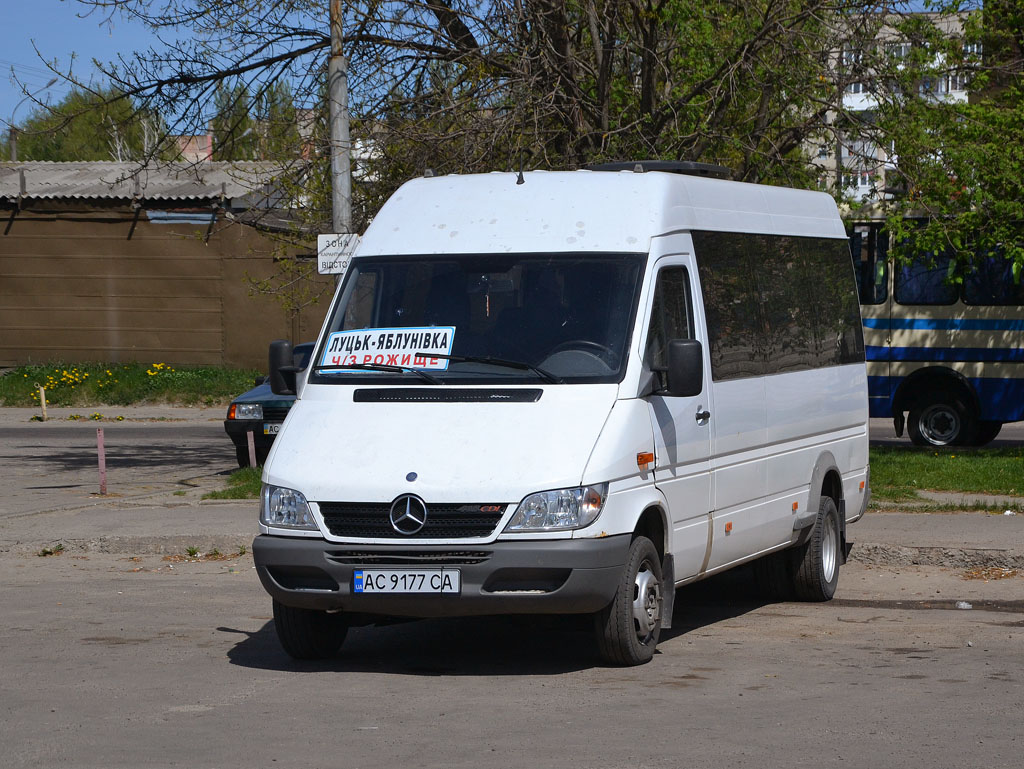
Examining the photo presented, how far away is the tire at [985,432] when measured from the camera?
19609mm

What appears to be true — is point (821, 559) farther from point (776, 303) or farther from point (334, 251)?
point (334, 251)

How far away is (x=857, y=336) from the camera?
10633 millimetres

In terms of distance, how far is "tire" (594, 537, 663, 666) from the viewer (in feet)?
22.9

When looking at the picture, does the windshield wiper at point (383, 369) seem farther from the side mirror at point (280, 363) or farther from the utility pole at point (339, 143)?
the utility pole at point (339, 143)

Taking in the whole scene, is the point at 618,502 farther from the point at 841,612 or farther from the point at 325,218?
the point at 325,218

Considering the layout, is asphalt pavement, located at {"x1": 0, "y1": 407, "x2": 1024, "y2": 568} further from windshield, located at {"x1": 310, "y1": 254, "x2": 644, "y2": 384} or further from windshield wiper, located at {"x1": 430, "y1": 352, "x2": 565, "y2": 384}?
windshield wiper, located at {"x1": 430, "y1": 352, "x2": 565, "y2": 384}

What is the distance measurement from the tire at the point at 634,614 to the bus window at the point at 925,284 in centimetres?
1356

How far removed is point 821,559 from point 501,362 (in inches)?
118

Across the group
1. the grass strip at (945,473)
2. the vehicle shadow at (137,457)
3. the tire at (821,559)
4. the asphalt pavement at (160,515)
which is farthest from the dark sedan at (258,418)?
the tire at (821,559)

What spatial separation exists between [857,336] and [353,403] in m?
4.63

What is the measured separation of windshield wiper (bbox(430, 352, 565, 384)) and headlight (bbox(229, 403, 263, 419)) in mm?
8958

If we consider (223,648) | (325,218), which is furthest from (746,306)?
(325,218)

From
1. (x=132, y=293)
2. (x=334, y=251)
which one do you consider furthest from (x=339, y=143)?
(x=132, y=293)

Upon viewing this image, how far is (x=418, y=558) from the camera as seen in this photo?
266 inches
